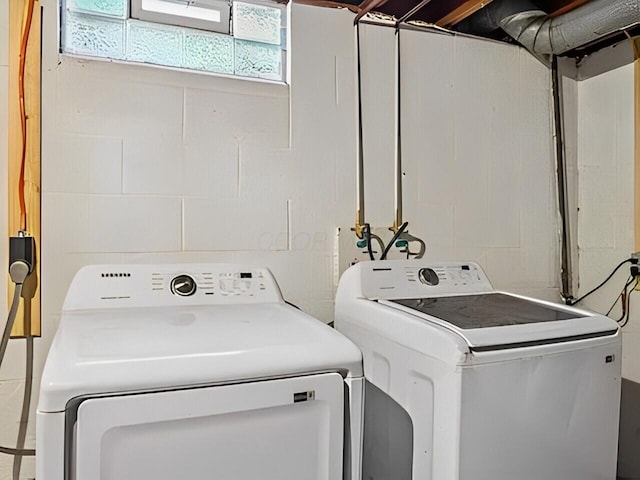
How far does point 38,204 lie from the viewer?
1585 mm

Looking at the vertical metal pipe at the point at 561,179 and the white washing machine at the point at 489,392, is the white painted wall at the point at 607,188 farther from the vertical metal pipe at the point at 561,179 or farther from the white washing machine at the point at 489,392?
the white washing machine at the point at 489,392

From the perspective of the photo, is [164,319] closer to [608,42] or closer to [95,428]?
[95,428]

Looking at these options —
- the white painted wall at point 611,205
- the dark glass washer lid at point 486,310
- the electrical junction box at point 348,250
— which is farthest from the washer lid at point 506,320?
the white painted wall at point 611,205

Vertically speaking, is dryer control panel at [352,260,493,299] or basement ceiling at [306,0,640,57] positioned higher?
basement ceiling at [306,0,640,57]

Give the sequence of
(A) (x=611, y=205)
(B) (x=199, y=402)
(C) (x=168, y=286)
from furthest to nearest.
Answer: (A) (x=611, y=205)
(C) (x=168, y=286)
(B) (x=199, y=402)

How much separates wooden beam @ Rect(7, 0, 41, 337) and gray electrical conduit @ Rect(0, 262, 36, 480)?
4 centimetres

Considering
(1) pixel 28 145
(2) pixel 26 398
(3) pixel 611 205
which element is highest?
(1) pixel 28 145

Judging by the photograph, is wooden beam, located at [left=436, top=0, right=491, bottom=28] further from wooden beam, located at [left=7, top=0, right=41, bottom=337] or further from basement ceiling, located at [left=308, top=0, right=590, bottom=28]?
wooden beam, located at [left=7, top=0, right=41, bottom=337]

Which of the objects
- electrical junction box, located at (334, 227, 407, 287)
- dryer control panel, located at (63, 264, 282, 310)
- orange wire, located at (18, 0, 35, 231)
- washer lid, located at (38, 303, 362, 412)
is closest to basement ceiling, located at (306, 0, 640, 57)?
electrical junction box, located at (334, 227, 407, 287)

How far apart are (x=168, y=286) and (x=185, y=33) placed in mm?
867

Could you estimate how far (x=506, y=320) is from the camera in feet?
4.87

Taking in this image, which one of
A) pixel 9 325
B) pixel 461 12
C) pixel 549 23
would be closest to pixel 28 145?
pixel 9 325

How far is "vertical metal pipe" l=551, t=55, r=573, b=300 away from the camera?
2.34 metres

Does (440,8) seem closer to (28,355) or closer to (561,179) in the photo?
(561,179)
